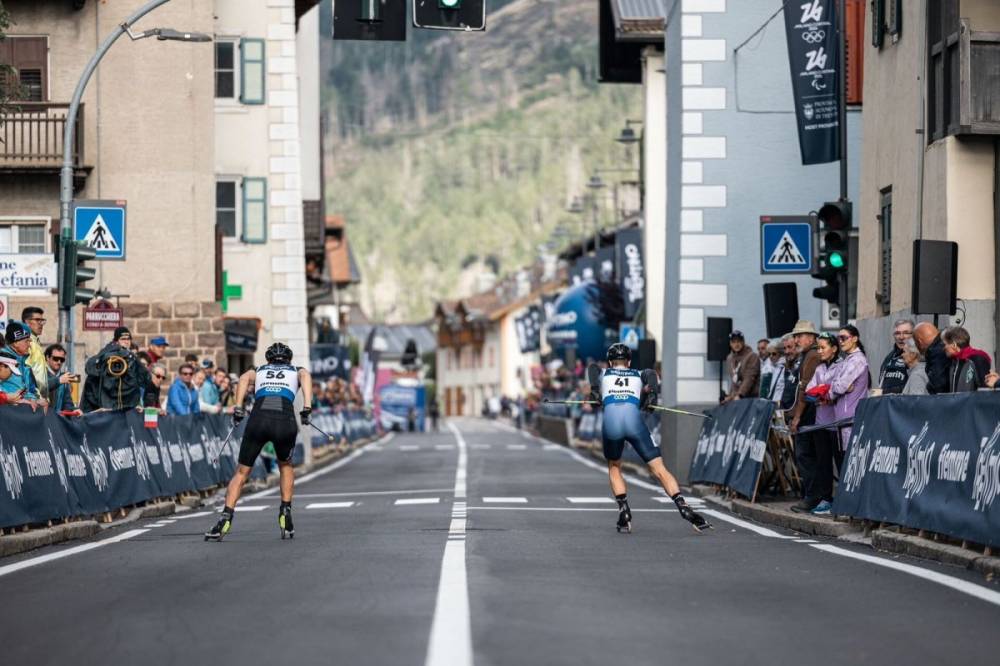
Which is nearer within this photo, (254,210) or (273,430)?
(273,430)

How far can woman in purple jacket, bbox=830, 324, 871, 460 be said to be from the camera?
65.0 ft

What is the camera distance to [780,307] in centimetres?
2591

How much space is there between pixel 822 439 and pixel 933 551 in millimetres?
5428

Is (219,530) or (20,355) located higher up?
Result: (20,355)

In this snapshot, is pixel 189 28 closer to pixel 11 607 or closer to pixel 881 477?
pixel 881 477

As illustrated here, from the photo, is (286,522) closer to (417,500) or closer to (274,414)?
(274,414)

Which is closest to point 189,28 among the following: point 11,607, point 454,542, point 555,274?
point 454,542

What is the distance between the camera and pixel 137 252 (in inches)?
1495

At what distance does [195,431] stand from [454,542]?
464 inches

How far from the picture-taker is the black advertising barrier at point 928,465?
14461 millimetres

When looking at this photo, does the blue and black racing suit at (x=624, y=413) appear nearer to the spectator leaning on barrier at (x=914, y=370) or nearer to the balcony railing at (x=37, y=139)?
the spectator leaning on barrier at (x=914, y=370)

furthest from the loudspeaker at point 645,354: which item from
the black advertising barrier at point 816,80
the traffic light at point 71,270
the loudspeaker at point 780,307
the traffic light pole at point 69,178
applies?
the traffic light at point 71,270

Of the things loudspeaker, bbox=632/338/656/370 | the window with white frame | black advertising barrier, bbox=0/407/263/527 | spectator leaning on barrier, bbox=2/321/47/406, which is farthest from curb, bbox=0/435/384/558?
loudspeaker, bbox=632/338/656/370

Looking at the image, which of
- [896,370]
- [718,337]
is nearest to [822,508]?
[896,370]
